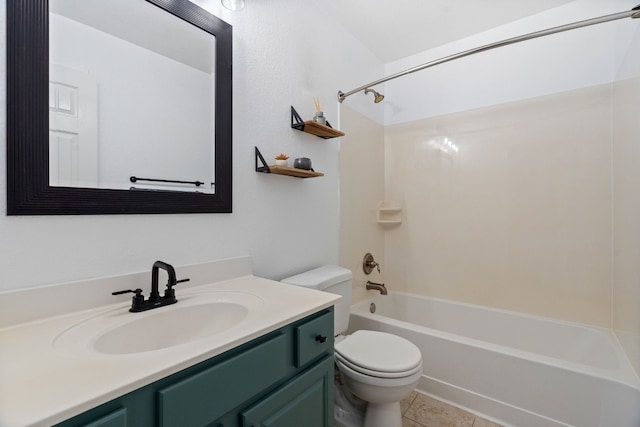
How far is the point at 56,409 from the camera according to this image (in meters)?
0.47

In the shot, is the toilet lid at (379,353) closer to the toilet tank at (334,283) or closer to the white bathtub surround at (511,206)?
the toilet tank at (334,283)

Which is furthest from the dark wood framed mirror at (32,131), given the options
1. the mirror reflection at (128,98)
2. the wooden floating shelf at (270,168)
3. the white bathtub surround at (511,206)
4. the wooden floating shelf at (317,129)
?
the white bathtub surround at (511,206)

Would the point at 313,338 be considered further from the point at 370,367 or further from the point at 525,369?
the point at 525,369

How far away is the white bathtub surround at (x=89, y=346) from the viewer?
50cm

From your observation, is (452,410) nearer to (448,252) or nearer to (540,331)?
(540,331)

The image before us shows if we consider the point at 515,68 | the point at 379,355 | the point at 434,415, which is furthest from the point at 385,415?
the point at 515,68

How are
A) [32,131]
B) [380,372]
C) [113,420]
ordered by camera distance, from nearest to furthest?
Result: 1. [113,420]
2. [32,131]
3. [380,372]

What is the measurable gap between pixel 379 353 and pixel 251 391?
821 millimetres

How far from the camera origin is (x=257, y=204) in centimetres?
151

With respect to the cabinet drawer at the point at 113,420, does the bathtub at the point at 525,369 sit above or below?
below

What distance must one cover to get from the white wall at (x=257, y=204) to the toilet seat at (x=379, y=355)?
520 mm

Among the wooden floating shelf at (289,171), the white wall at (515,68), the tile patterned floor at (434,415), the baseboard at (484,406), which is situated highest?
the white wall at (515,68)

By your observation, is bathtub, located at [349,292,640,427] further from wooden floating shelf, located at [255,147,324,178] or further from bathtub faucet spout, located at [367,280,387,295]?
wooden floating shelf, located at [255,147,324,178]

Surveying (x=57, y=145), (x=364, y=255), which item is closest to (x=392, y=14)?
(x=364, y=255)
